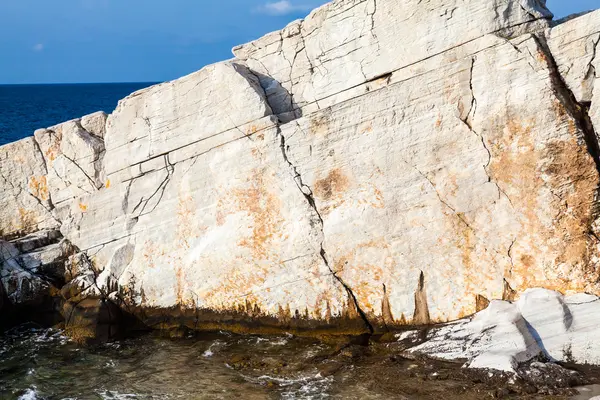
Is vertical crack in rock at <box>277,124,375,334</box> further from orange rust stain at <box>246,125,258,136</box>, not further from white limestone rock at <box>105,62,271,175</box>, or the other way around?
white limestone rock at <box>105,62,271,175</box>

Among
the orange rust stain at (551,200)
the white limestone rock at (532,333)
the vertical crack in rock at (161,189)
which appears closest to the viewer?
the white limestone rock at (532,333)

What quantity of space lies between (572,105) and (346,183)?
12.1 ft

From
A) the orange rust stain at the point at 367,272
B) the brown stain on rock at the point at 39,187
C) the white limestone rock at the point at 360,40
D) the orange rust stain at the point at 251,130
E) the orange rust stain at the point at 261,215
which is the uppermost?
the white limestone rock at the point at 360,40

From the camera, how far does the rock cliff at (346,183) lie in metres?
8.16

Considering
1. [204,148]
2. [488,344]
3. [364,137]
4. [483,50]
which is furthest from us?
[204,148]

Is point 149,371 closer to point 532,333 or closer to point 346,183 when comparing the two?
point 346,183

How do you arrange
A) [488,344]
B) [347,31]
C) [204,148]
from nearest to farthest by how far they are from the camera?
[488,344], [347,31], [204,148]

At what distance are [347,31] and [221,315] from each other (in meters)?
5.76

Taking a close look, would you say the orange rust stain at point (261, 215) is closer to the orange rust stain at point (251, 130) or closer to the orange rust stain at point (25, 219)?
the orange rust stain at point (251, 130)

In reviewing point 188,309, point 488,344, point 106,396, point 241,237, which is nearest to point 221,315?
point 188,309

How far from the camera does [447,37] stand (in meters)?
8.95

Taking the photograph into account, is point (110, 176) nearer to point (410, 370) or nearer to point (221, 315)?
point (221, 315)

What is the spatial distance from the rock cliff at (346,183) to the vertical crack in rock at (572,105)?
25 millimetres

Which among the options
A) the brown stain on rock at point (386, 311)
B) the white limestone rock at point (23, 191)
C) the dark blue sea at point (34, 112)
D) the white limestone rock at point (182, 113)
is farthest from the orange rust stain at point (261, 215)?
the dark blue sea at point (34, 112)
